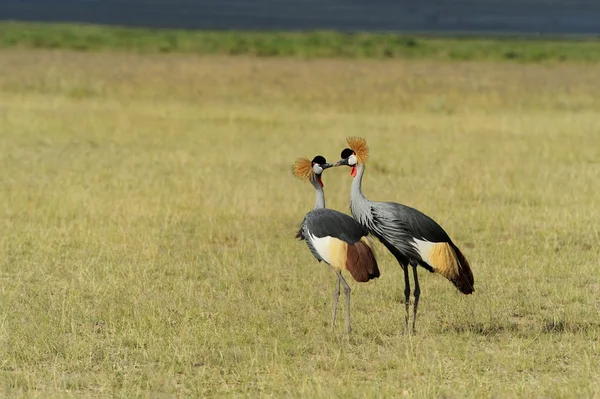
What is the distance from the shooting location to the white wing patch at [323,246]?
696 cm

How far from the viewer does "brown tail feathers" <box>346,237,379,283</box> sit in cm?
684

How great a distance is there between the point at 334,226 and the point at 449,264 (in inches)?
Result: 33.8

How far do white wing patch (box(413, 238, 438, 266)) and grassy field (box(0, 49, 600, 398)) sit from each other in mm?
625

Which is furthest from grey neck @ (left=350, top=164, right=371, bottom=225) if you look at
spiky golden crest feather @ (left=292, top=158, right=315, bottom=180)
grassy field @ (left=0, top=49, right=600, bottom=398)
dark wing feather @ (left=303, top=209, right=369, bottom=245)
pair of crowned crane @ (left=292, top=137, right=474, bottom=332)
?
grassy field @ (left=0, top=49, right=600, bottom=398)

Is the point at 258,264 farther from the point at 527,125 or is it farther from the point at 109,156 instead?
the point at 527,125

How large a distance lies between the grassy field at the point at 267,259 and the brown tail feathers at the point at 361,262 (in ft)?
1.87

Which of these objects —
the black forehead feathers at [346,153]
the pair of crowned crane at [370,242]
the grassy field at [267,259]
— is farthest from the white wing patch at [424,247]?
the black forehead feathers at [346,153]

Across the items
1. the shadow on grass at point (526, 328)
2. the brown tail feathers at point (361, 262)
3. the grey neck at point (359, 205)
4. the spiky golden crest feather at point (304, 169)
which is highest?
the spiky golden crest feather at point (304, 169)

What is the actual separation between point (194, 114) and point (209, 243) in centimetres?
1602

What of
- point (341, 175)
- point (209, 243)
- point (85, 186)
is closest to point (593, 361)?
point (209, 243)

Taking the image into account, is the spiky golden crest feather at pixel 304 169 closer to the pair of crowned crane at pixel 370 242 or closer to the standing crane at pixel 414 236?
the pair of crowned crane at pixel 370 242

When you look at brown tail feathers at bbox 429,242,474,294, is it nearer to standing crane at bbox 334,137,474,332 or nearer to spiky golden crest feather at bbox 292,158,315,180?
standing crane at bbox 334,137,474,332

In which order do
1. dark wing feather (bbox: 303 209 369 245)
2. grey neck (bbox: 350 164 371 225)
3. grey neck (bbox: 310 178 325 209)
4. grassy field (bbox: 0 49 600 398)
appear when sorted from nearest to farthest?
grassy field (bbox: 0 49 600 398) → dark wing feather (bbox: 303 209 369 245) → grey neck (bbox: 350 164 371 225) → grey neck (bbox: 310 178 325 209)


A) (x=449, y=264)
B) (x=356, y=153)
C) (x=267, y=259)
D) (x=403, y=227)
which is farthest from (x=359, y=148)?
(x=267, y=259)
